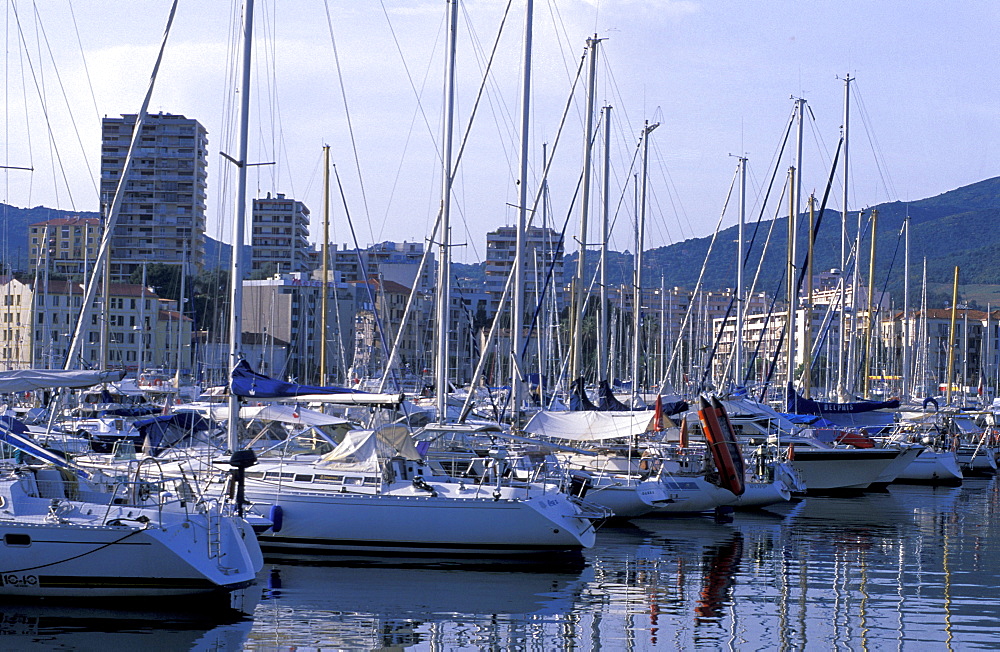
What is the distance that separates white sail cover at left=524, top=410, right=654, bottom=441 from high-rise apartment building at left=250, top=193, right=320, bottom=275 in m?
135

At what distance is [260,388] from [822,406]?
24.6m

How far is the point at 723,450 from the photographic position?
96.9ft

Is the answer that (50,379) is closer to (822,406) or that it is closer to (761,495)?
(761,495)

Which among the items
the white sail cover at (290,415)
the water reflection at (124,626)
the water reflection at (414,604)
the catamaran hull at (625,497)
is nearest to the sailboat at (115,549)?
the water reflection at (124,626)

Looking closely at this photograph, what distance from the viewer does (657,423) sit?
32062mm

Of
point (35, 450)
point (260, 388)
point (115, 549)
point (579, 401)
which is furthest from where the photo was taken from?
point (579, 401)

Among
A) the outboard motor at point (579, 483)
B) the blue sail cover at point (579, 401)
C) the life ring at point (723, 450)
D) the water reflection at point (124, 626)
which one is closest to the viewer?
the water reflection at point (124, 626)

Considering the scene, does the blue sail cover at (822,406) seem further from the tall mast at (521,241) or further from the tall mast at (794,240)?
the tall mast at (521,241)

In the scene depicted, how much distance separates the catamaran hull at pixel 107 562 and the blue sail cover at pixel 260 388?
619 cm

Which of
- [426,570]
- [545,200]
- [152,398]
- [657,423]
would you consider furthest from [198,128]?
[426,570]

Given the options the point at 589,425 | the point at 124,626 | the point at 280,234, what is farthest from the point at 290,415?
the point at 280,234

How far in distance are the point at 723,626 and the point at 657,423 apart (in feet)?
52.6

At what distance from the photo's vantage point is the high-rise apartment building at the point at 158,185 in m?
160

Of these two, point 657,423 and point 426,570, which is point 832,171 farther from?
point 426,570
